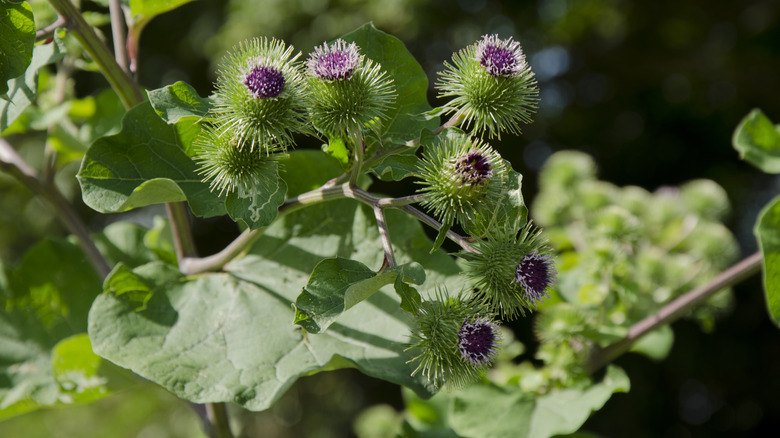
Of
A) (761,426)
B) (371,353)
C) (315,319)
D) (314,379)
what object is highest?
(315,319)

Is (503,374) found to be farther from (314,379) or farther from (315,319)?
(314,379)

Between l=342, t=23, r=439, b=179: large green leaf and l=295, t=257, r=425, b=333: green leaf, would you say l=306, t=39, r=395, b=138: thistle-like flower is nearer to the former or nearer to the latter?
l=342, t=23, r=439, b=179: large green leaf

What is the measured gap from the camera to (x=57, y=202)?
4.57 feet

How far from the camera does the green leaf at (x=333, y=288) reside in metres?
0.87

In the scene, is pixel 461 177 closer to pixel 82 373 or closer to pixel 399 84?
pixel 399 84

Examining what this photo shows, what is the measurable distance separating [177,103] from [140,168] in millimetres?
156

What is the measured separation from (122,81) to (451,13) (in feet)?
13.4

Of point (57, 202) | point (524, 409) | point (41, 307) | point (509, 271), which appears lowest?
point (41, 307)

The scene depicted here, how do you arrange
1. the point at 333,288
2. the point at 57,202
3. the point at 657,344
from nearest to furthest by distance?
the point at 333,288, the point at 57,202, the point at 657,344

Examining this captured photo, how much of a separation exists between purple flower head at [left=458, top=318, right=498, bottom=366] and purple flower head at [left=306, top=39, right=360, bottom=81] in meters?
0.41

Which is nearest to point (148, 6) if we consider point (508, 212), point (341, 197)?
point (341, 197)

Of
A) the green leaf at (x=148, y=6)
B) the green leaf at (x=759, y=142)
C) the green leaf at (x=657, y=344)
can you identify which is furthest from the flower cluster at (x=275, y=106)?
the green leaf at (x=657, y=344)

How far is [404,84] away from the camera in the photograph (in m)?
1.12

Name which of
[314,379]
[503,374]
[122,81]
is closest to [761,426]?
[314,379]
